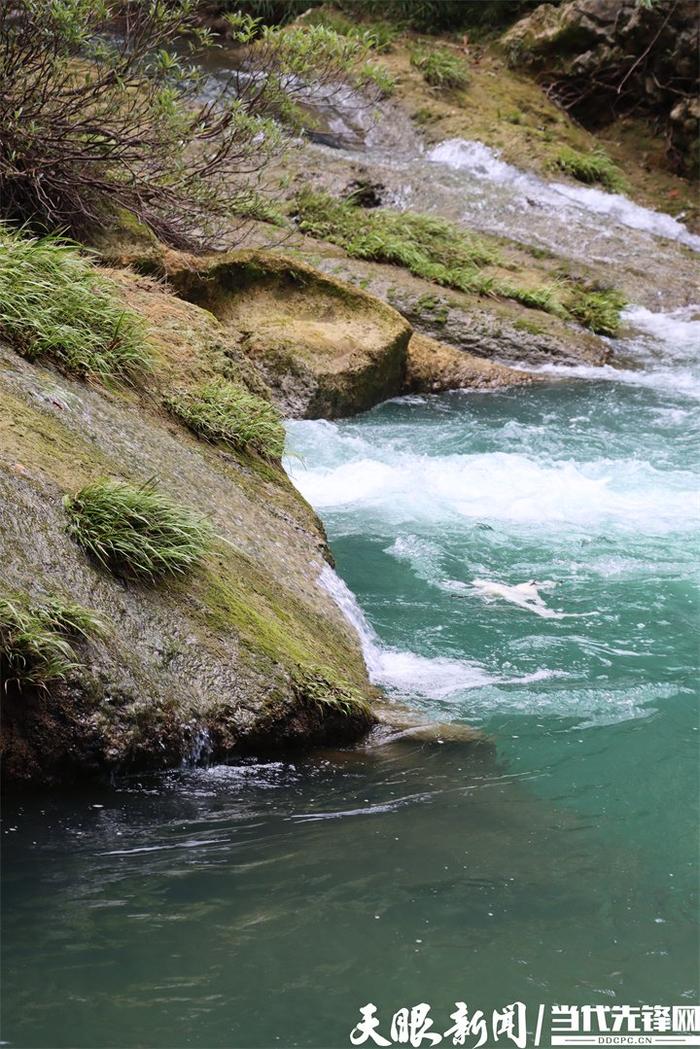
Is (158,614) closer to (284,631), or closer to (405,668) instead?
(284,631)

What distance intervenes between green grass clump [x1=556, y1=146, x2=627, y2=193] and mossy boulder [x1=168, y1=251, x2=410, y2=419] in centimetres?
687

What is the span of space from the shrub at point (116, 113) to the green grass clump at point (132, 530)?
407 cm

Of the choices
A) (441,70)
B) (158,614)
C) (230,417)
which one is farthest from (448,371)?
(441,70)

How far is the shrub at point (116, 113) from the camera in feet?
24.6

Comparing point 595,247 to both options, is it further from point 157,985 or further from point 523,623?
point 157,985

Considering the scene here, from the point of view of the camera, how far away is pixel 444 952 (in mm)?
2791

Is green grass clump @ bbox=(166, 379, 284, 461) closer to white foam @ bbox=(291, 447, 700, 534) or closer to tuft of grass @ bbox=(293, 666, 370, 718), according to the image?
white foam @ bbox=(291, 447, 700, 534)

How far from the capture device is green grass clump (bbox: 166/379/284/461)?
5.55 meters

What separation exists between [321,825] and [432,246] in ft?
33.9

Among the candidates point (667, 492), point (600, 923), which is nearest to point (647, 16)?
point (667, 492)

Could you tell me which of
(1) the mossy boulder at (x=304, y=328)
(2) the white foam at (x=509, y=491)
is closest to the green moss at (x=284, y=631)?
(2) the white foam at (x=509, y=491)

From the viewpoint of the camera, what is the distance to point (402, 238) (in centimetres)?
1277

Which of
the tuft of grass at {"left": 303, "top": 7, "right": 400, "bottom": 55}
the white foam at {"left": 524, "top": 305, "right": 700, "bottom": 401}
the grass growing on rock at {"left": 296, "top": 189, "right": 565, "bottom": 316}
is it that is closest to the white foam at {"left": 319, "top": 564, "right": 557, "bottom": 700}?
the white foam at {"left": 524, "top": 305, "right": 700, "bottom": 401}

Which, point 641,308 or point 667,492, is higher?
point 641,308
